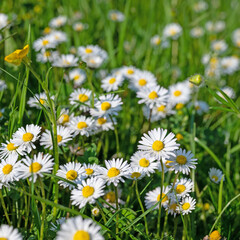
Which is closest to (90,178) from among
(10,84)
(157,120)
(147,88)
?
(147,88)

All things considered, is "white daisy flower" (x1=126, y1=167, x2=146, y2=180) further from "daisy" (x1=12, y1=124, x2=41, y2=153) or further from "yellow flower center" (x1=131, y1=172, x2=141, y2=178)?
"daisy" (x1=12, y1=124, x2=41, y2=153)

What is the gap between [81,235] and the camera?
0.72 m

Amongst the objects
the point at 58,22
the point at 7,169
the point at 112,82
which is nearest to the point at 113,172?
the point at 7,169

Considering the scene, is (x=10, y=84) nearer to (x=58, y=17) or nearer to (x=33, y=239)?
(x=33, y=239)

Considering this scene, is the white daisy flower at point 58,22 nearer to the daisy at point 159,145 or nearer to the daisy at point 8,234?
the daisy at point 159,145

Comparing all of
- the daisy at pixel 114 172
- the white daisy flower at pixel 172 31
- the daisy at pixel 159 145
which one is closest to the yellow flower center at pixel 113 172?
the daisy at pixel 114 172

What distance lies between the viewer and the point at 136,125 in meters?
1.79

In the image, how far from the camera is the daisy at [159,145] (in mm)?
1056

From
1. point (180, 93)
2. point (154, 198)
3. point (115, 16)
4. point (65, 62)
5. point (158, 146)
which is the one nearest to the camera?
point (158, 146)

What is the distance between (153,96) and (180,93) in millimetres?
513

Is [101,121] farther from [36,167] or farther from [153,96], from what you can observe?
[36,167]

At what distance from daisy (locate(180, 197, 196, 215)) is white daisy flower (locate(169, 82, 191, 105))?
2.74 ft

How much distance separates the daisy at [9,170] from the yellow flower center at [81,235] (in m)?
0.33

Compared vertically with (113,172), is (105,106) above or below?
above
